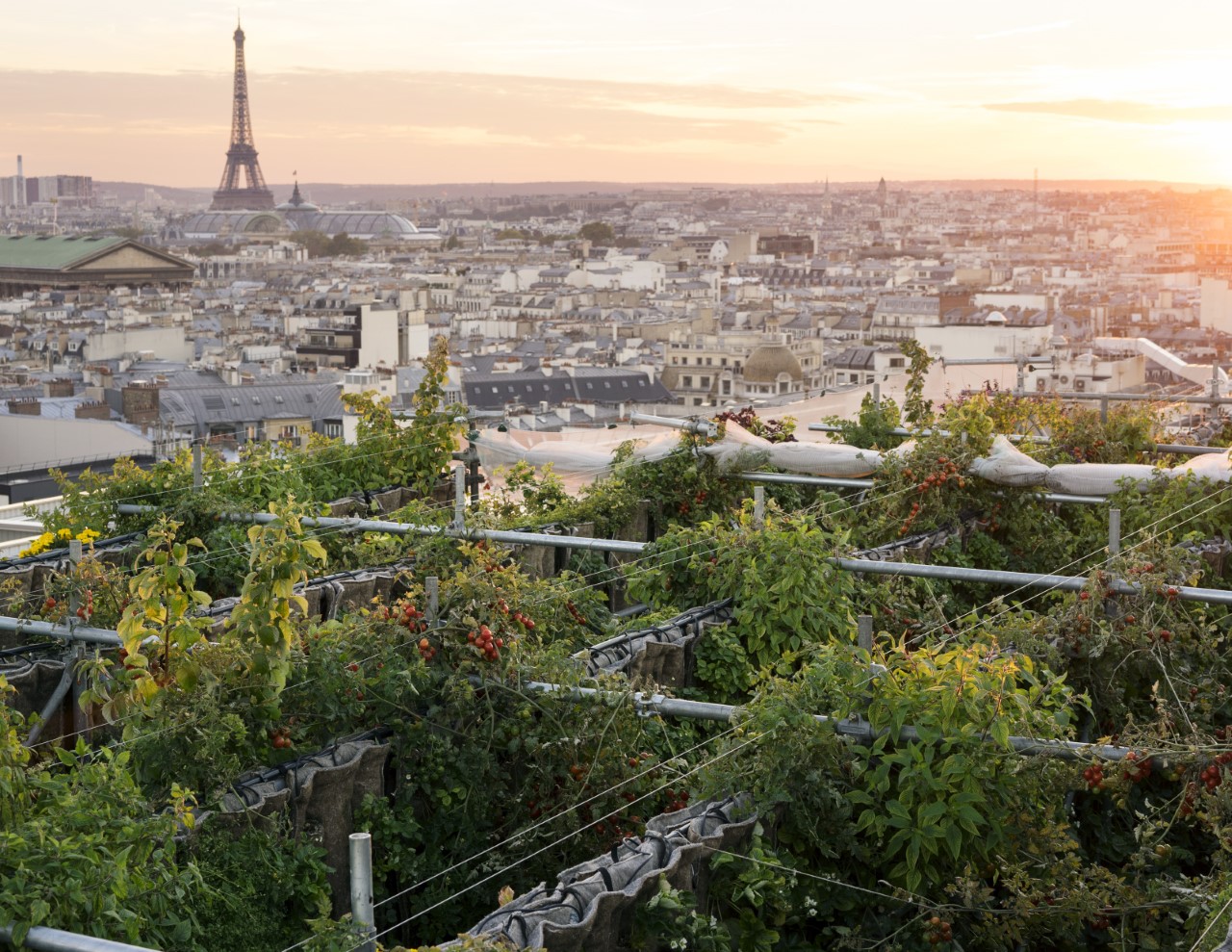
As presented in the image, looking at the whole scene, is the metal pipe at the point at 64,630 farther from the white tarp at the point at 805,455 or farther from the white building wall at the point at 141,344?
the white building wall at the point at 141,344

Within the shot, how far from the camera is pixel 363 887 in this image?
14.2 ft

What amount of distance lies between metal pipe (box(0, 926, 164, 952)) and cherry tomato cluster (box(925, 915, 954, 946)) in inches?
99.2

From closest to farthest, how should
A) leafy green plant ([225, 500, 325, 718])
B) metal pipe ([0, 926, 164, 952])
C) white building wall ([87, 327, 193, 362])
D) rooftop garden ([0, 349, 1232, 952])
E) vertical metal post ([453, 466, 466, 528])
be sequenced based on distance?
metal pipe ([0, 926, 164, 952]) → rooftop garden ([0, 349, 1232, 952]) → leafy green plant ([225, 500, 325, 718]) → vertical metal post ([453, 466, 466, 528]) → white building wall ([87, 327, 193, 362])

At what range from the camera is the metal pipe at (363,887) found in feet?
13.9

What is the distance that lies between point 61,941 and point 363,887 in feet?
2.20

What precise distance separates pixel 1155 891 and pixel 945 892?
655mm

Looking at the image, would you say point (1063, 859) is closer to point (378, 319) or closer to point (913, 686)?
point (913, 686)

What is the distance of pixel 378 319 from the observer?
299ft

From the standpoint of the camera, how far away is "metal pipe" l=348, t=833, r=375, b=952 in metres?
4.24

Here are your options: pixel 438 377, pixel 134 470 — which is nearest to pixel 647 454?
pixel 438 377

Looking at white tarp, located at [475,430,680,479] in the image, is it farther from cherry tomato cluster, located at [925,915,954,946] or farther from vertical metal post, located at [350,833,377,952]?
vertical metal post, located at [350,833,377,952]

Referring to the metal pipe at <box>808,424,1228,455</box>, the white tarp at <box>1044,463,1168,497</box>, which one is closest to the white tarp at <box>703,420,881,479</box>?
the metal pipe at <box>808,424,1228,455</box>

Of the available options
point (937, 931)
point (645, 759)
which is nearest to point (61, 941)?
point (937, 931)

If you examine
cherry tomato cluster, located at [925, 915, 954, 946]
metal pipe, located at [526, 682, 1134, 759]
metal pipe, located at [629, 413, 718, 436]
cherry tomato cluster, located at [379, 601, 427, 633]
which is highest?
metal pipe, located at [629, 413, 718, 436]
